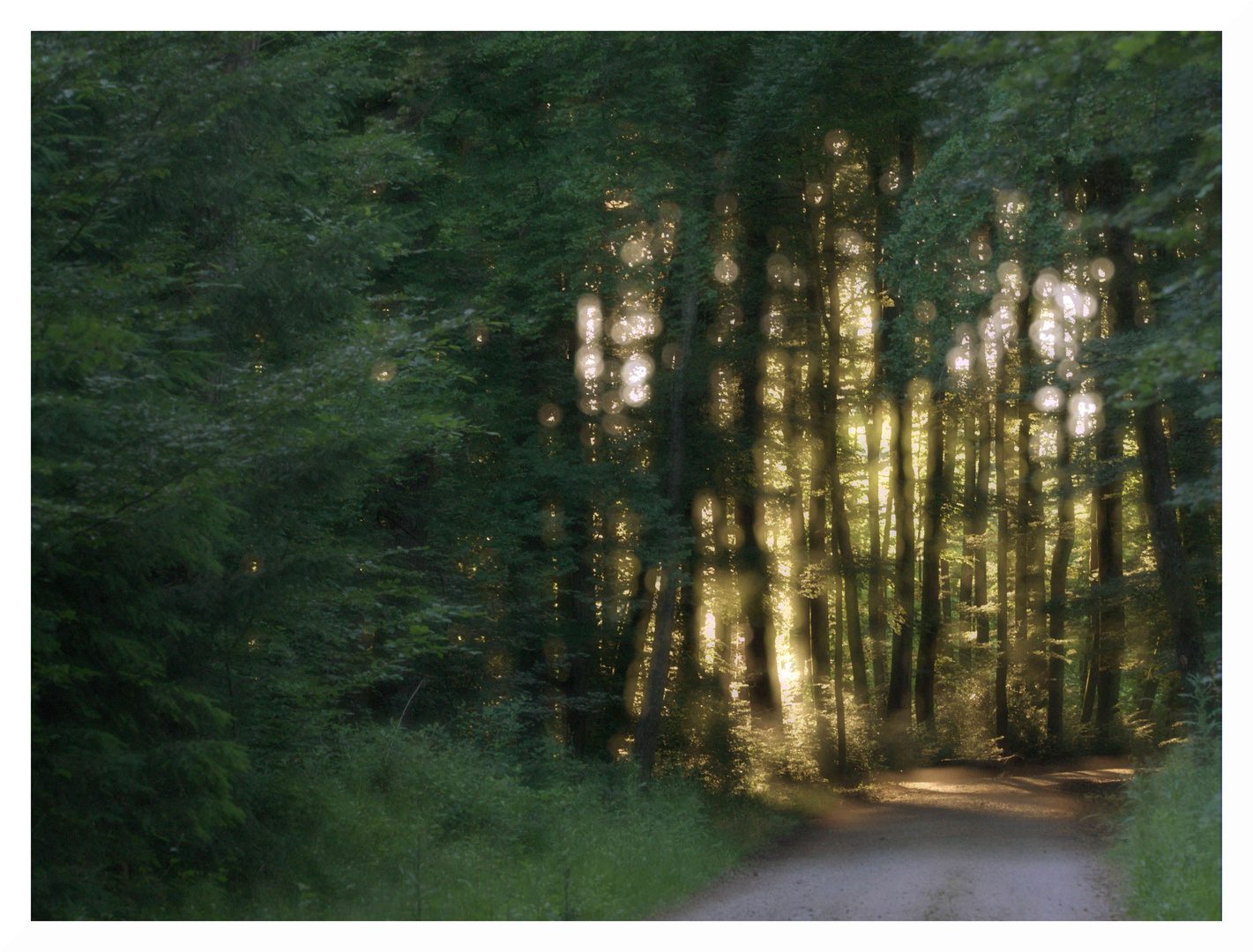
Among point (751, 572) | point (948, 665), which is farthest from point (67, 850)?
point (948, 665)

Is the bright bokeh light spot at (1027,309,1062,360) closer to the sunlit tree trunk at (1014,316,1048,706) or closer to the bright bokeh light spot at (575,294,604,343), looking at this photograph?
the sunlit tree trunk at (1014,316,1048,706)

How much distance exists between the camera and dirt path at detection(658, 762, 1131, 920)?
22.1 feet

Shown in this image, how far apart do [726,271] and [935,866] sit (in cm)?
842

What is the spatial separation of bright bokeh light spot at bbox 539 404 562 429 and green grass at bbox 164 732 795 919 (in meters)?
4.95

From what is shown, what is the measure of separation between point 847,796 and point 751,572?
12.2 feet

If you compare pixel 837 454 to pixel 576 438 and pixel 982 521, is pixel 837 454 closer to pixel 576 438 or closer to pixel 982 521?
pixel 982 521

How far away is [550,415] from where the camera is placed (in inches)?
549

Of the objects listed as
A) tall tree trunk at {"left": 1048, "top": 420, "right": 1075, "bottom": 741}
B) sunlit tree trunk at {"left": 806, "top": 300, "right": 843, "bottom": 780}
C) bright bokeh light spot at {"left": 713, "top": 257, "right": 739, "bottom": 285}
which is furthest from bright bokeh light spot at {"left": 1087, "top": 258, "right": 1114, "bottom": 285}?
bright bokeh light spot at {"left": 713, "top": 257, "right": 739, "bottom": 285}

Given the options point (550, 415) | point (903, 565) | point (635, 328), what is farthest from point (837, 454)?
point (550, 415)

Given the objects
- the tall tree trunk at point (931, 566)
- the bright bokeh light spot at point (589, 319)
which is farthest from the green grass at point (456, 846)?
the tall tree trunk at point (931, 566)

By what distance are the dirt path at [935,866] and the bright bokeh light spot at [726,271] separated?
7.47 metres
